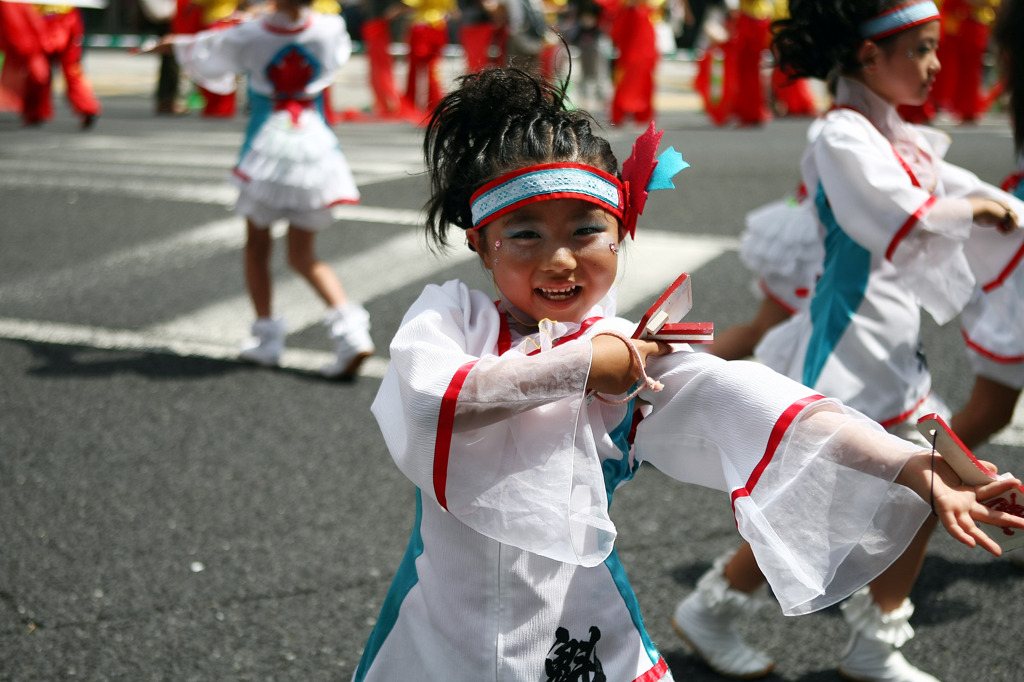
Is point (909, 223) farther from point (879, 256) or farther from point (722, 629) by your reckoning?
point (722, 629)

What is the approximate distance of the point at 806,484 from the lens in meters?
1.74

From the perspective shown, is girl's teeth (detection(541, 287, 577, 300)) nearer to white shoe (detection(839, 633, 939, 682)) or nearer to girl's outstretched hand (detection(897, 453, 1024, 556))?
girl's outstretched hand (detection(897, 453, 1024, 556))

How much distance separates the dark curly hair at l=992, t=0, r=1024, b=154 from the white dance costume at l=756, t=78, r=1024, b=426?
1.95 ft

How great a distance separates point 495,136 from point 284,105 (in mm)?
3383

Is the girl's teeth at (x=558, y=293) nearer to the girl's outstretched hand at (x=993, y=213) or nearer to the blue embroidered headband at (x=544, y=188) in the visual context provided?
the blue embroidered headband at (x=544, y=188)

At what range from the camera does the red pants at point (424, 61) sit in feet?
48.3

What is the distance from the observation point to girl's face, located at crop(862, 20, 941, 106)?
2973 mm

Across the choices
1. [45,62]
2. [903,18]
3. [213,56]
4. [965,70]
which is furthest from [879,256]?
[965,70]

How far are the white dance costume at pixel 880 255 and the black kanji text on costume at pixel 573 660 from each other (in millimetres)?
A: 1297

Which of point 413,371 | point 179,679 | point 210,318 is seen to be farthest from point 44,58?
point 413,371

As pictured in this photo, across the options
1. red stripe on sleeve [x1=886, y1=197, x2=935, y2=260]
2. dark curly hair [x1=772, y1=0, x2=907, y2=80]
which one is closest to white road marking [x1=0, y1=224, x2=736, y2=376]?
dark curly hair [x1=772, y1=0, x2=907, y2=80]

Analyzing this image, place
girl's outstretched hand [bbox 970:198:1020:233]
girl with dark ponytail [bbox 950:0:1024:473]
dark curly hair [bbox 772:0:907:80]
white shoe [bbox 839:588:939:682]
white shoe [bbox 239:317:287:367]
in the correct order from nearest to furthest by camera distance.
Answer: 1. white shoe [bbox 839:588:939:682]
2. girl's outstretched hand [bbox 970:198:1020:233]
3. dark curly hair [bbox 772:0:907:80]
4. girl with dark ponytail [bbox 950:0:1024:473]
5. white shoe [bbox 239:317:287:367]

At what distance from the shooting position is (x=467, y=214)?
6.70 feet

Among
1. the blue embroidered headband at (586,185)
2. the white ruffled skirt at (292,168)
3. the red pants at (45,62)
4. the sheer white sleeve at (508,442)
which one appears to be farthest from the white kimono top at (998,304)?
the red pants at (45,62)
